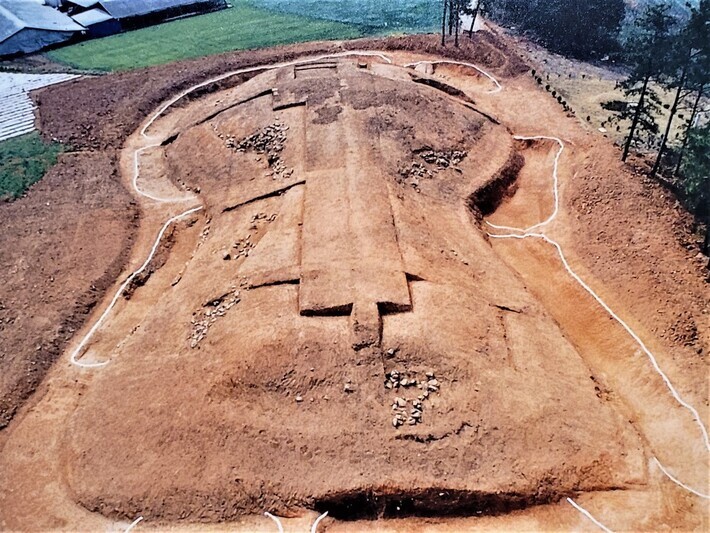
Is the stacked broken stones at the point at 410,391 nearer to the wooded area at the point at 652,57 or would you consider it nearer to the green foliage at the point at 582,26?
the wooded area at the point at 652,57

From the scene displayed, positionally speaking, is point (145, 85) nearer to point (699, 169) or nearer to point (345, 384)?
point (345, 384)

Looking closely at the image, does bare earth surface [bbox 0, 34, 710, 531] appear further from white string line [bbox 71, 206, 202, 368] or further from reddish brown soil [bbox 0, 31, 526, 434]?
reddish brown soil [bbox 0, 31, 526, 434]

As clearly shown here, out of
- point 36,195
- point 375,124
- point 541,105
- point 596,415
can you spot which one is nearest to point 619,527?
point 596,415

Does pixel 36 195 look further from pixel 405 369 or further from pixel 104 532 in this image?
pixel 405 369

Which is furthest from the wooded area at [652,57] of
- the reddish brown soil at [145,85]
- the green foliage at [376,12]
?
the green foliage at [376,12]

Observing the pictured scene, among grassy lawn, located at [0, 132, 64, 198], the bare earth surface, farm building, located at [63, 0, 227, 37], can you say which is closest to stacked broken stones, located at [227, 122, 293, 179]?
the bare earth surface

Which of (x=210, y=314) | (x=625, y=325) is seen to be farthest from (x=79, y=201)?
(x=625, y=325)
